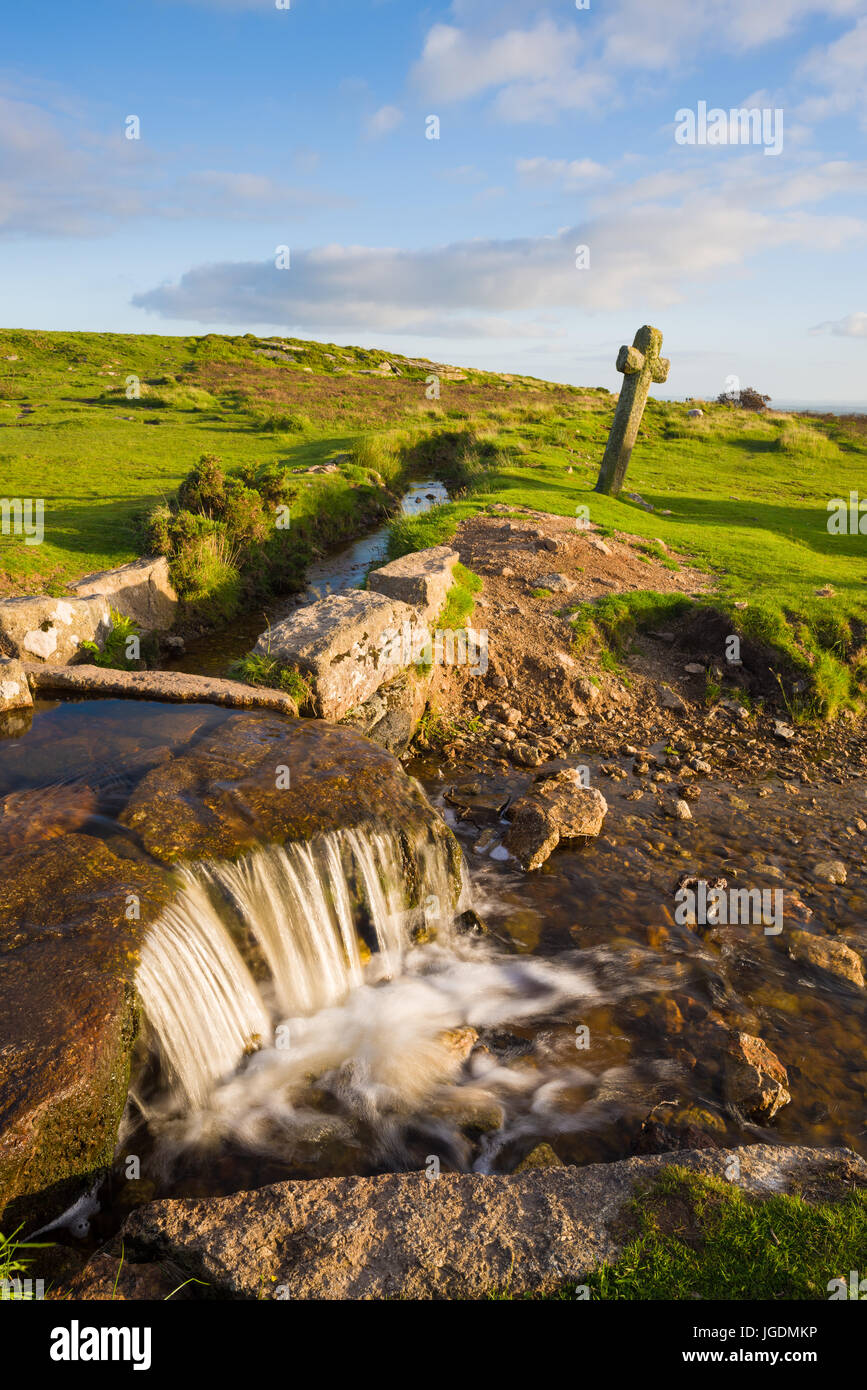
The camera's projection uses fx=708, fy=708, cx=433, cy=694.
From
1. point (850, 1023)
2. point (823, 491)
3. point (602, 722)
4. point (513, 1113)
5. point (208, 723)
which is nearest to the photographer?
point (513, 1113)

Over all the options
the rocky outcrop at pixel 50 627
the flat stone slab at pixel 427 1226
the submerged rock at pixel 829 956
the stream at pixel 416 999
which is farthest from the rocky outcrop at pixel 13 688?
the submerged rock at pixel 829 956

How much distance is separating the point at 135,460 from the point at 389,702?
1801cm

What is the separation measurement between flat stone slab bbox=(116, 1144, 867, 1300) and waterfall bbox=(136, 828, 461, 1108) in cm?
137

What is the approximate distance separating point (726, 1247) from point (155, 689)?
307 inches

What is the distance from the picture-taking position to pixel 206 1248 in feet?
12.9

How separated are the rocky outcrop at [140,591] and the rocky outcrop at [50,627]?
612 millimetres

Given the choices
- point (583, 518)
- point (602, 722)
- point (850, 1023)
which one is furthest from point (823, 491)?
point (850, 1023)

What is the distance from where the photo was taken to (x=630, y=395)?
72.2ft

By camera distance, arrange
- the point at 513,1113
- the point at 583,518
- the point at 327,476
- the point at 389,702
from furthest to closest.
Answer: the point at 327,476 < the point at 583,518 < the point at 389,702 < the point at 513,1113

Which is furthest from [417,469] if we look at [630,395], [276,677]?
[276,677]

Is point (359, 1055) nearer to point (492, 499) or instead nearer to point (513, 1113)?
point (513, 1113)

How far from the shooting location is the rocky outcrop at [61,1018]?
158 inches

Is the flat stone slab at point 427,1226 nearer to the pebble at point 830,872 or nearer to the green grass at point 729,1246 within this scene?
the green grass at point 729,1246
